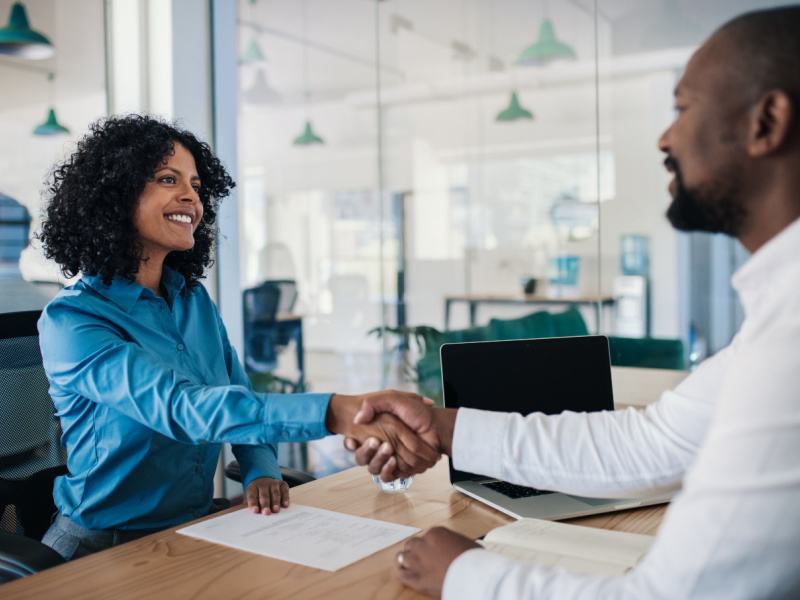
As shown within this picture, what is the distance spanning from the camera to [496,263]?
415 cm

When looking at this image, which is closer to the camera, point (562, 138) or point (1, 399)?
point (1, 399)

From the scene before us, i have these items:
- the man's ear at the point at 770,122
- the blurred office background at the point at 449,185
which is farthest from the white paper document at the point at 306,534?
the blurred office background at the point at 449,185

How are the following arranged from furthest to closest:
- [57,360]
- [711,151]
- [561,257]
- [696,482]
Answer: [561,257], [57,360], [711,151], [696,482]

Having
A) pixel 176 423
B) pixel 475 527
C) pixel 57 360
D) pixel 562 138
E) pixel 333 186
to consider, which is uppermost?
pixel 562 138

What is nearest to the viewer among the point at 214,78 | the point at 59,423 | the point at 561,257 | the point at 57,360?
the point at 57,360

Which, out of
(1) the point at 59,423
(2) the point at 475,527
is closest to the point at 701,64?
(2) the point at 475,527

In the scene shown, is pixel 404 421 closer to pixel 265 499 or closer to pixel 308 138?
pixel 265 499

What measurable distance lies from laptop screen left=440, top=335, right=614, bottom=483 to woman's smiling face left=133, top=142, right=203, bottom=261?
735 millimetres

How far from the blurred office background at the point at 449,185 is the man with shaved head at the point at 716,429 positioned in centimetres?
256

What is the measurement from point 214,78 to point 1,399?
6.09 ft

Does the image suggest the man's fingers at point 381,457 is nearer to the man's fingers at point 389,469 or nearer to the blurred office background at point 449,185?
the man's fingers at point 389,469

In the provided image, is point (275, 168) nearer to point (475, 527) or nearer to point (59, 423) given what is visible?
point (59, 423)

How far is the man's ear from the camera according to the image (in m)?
0.80

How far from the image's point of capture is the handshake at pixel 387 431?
1354 millimetres
